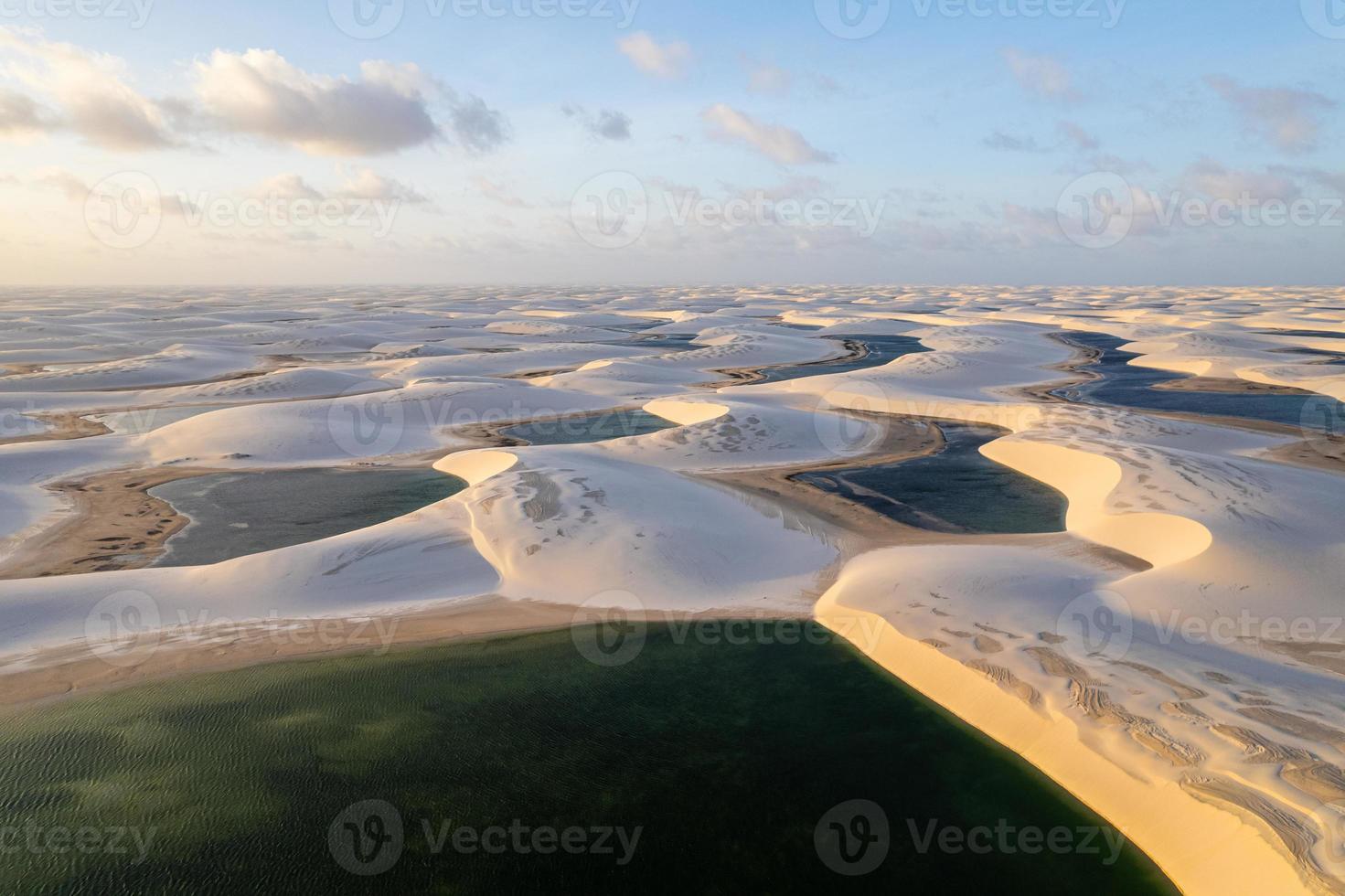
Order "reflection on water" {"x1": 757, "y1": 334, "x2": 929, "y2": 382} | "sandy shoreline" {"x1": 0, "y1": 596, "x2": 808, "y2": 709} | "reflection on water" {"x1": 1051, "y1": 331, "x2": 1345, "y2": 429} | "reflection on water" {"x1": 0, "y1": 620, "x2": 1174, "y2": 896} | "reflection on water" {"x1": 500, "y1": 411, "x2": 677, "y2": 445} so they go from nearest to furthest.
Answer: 1. "reflection on water" {"x1": 0, "y1": 620, "x2": 1174, "y2": 896}
2. "sandy shoreline" {"x1": 0, "y1": 596, "x2": 808, "y2": 709}
3. "reflection on water" {"x1": 500, "y1": 411, "x2": 677, "y2": 445}
4. "reflection on water" {"x1": 1051, "y1": 331, "x2": 1345, "y2": 429}
5. "reflection on water" {"x1": 757, "y1": 334, "x2": 929, "y2": 382}

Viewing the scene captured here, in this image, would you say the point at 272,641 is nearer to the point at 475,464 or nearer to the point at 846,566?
the point at 846,566

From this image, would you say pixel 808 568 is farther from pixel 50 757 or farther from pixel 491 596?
pixel 50 757

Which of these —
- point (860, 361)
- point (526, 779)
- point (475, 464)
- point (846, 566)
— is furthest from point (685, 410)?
point (860, 361)

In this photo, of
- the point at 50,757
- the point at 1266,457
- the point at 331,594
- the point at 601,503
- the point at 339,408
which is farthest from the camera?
the point at 339,408

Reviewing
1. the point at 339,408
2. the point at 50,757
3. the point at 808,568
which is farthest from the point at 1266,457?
the point at 339,408

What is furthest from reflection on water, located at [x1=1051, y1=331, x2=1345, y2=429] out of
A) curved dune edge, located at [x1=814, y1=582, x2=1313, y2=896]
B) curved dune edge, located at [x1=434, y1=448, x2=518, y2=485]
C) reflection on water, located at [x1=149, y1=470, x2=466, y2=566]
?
reflection on water, located at [x1=149, y1=470, x2=466, y2=566]

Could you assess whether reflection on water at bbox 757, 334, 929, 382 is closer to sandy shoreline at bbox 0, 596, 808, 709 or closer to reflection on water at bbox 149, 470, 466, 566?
reflection on water at bbox 149, 470, 466, 566

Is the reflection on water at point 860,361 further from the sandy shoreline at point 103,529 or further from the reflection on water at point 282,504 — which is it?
the sandy shoreline at point 103,529
